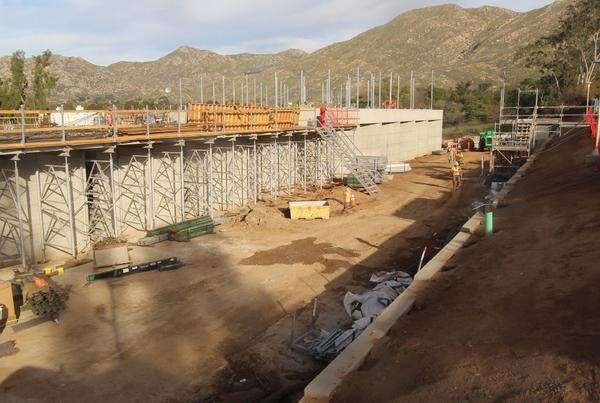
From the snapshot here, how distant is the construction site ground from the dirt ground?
358mm

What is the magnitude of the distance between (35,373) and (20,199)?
711 centimetres

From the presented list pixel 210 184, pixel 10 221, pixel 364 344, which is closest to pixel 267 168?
pixel 210 184

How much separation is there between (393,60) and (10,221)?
14194 centimetres

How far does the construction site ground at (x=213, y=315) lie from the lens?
9680 millimetres

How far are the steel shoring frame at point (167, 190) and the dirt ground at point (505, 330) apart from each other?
12931 millimetres

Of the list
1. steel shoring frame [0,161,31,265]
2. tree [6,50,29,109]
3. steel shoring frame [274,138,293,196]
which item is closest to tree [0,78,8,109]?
tree [6,50,29,109]

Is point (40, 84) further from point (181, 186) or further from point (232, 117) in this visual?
point (181, 186)

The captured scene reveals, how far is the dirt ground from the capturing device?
240 inches

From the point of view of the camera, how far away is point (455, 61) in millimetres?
142125

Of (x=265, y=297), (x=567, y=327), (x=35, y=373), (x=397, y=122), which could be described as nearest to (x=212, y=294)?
(x=265, y=297)

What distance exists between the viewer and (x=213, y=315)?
12.8 metres

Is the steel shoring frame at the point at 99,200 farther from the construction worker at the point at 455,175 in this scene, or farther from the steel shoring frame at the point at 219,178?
the construction worker at the point at 455,175

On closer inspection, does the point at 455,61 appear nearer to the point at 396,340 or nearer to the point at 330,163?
the point at 330,163

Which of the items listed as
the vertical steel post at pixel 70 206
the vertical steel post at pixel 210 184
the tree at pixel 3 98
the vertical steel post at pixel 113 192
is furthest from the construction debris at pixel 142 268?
the tree at pixel 3 98
